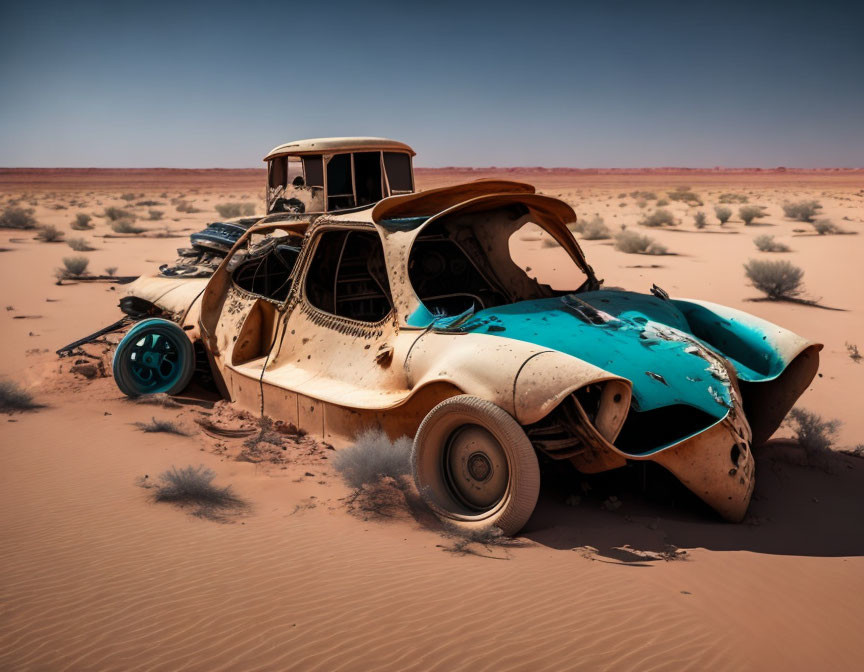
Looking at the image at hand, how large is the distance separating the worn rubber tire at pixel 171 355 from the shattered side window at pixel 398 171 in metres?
3.19

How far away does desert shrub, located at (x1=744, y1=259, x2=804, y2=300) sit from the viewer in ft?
46.1

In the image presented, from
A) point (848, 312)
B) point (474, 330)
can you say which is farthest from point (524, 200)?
point (848, 312)

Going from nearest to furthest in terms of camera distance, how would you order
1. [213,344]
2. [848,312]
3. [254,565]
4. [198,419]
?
1. [254,565]
2. [198,419]
3. [213,344]
4. [848,312]

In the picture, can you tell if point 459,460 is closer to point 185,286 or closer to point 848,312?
point 185,286

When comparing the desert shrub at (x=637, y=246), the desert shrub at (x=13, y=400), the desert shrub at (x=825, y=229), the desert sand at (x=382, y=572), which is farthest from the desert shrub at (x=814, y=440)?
the desert shrub at (x=825, y=229)

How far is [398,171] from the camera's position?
9.37 m

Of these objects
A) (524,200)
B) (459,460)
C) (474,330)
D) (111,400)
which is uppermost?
(524,200)

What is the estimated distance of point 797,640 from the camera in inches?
139

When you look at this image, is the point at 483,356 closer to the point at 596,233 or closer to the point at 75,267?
the point at 75,267

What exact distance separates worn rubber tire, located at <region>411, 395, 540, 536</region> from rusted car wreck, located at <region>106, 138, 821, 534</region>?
0.01 m

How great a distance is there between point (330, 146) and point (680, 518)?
5.88 metres

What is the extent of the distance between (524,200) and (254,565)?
3.57 m

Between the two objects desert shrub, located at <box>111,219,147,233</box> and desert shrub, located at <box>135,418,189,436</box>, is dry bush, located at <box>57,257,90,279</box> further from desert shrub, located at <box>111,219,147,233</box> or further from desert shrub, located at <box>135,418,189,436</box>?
desert shrub, located at <box>135,418,189,436</box>

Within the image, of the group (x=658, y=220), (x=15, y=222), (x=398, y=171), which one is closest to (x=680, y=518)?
(x=398, y=171)
